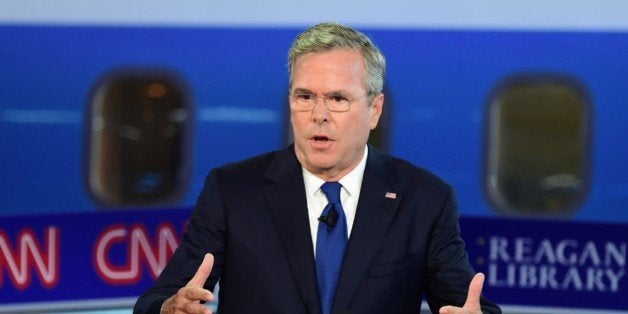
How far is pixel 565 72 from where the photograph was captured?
16.1ft

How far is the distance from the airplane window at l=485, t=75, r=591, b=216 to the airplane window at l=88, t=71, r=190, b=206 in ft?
4.62

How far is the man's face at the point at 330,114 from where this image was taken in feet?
7.25

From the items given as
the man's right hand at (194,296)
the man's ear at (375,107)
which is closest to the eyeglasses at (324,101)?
the man's ear at (375,107)

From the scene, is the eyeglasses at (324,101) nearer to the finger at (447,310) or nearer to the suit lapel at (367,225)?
the suit lapel at (367,225)

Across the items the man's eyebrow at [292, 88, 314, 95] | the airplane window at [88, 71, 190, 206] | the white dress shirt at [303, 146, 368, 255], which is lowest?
the airplane window at [88, 71, 190, 206]

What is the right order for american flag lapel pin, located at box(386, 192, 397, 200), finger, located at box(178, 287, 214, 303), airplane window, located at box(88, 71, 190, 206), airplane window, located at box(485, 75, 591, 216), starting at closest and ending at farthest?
finger, located at box(178, 287, 214, 303) → american flag lapel pin, located at box(386, 192, 397, 200) → airplane window, located at box(485, 75, 591, 216) → airplane window, located at box(88, 71, 190, 206)

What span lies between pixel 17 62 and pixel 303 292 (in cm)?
335

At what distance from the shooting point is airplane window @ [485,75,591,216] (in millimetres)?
4867

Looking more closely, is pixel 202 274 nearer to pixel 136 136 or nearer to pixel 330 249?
pixel 330 249

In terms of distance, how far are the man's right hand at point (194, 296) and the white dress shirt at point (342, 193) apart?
0.27 metres

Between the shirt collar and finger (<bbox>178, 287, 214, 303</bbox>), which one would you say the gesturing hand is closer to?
the shirt collar

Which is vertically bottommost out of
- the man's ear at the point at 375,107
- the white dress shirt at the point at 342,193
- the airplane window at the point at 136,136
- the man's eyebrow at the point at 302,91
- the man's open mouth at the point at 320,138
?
the airplane window at the point at 136,136

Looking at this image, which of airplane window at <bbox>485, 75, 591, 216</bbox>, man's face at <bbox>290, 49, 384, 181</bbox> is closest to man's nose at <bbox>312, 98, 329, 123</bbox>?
man's face at <bbox>290, 49, 384, 181</bbox>

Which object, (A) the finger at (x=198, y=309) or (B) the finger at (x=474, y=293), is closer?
(A) the finger at (x=198, y=309)
